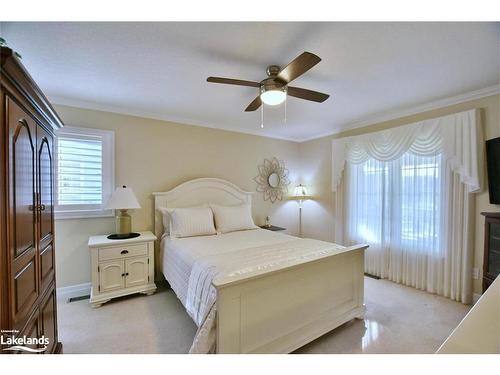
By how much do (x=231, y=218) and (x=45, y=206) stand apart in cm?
215

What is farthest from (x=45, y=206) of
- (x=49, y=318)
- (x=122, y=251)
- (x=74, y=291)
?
(x=74, y=291)

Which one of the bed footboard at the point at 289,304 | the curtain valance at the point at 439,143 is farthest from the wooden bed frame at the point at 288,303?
the curtain valance at the point at 439,143

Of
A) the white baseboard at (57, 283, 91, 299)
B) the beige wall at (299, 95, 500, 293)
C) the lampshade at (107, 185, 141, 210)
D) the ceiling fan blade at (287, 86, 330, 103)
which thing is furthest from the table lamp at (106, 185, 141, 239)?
the beige wall at (299, 95, 500, 293)

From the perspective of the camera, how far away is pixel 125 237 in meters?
2.70

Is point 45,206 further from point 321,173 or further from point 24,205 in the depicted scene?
point 321,173

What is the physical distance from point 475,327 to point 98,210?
3.42 metres

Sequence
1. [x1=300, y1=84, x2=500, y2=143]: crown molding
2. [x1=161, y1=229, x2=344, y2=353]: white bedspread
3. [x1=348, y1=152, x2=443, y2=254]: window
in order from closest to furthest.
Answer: [x1=161, y1=229, x2=344, y2=353]: white bedspread → [x1=300, y1=84, x2=500, y2=143]: crown molding → [x1=348, y1=152, x2=443, y2=254]: window

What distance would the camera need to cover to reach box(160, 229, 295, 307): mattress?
84.7 inches

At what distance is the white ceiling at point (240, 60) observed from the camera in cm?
149

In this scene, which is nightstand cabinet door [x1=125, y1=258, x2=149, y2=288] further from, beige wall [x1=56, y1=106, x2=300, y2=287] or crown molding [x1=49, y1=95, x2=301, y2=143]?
crown molding [x1=49, y1=95, x2=301, y2=143]

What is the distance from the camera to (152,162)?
10.5 feet

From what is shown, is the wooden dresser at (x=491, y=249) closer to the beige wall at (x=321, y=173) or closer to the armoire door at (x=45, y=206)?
the beige wall at (x=321, y=173)
